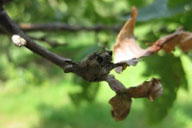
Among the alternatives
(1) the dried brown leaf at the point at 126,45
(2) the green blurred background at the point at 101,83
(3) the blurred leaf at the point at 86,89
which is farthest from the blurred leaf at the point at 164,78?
(1) the dried brown leaf at the point at 126,45

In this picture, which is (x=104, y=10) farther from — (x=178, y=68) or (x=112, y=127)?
(x=112, y=127)

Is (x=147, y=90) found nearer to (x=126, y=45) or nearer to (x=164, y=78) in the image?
(x=126, y=45)

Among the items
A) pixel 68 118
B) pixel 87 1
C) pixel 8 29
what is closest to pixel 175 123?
pixel 68 118

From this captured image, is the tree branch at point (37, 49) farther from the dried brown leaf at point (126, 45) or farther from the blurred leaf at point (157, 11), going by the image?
the blurred leaf at point (157, 11)

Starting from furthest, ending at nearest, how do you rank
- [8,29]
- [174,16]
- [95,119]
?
1. [95,119]
2. [174,16]
3. [8,29]

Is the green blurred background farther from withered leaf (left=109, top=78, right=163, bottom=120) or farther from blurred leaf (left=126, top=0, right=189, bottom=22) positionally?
withered leaf (left=109, top=78, right=163, bottom=120)

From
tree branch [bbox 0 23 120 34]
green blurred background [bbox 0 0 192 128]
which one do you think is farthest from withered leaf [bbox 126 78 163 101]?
tree branch [bbox 0 23 120 34]

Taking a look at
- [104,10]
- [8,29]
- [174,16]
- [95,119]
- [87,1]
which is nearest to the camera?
[8,29]
